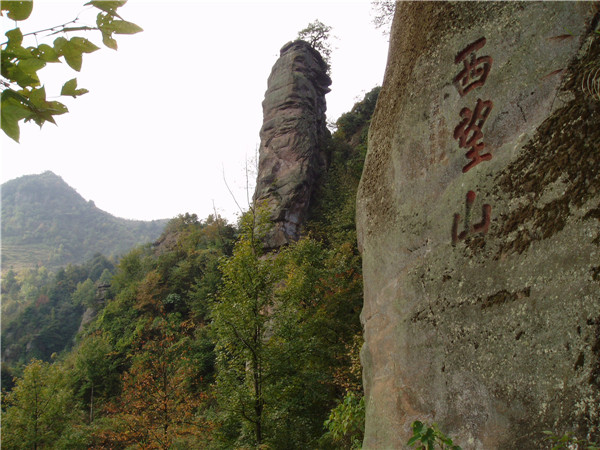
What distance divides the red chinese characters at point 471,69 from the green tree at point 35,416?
12229 mm

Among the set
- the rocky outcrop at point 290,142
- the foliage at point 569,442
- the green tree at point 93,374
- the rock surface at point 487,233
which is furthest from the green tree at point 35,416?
the foliage at point 569,442

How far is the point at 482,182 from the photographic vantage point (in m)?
2.14

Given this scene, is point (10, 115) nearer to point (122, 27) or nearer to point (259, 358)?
point (122, 27)

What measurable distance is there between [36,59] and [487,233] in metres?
2.07

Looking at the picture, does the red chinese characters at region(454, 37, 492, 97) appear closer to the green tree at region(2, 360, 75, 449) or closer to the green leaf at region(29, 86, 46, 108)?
the green leaf at region(29, 86, 46, 108)

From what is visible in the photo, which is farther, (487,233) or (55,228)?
(55,228)

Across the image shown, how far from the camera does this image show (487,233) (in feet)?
6.80

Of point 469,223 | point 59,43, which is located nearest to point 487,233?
point 469,223

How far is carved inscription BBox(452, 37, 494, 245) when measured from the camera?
218 cm

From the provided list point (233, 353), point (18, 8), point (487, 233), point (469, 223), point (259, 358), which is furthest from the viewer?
point (233, 353)

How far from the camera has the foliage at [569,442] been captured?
1.40 m

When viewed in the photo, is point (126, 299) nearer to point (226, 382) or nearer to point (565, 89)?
point (226, 382)

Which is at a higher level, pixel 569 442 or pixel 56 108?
pixel 56 108

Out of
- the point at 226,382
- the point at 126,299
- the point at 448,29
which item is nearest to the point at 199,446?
the point at 226,382
